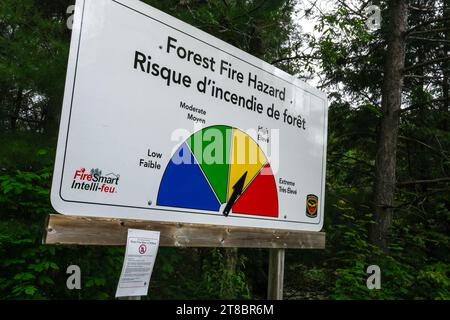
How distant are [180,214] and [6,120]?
4.56m

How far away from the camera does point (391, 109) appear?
7402 mm

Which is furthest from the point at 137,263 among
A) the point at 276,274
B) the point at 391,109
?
the point at 391,109

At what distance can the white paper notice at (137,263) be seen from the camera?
2.30 meters

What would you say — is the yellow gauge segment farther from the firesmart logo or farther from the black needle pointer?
the firesmart logo

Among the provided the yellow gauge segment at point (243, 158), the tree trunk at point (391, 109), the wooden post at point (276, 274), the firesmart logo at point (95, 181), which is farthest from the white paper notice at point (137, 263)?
the tree trunk at point (391, 109)

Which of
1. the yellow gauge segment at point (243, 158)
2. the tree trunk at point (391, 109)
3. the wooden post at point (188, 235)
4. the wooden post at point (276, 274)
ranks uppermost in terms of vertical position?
the tree trunk at point (391, 109)

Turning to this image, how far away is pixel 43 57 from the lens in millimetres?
4730

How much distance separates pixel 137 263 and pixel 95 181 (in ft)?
1.66

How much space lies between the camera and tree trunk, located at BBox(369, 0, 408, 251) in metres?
7.23

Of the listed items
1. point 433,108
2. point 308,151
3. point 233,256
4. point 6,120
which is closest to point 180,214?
point 308,151

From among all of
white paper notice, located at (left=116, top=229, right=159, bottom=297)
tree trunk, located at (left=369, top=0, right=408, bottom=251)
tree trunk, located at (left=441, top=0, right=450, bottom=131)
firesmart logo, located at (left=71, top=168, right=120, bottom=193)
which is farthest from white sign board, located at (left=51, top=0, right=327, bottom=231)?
tree trunk, located at (left=441, top=0, right=450, bottom=131)

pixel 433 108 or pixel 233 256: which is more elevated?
pixel 433 108

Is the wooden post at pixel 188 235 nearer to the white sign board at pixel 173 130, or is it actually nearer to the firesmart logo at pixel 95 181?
the white sign board at pixel 173 130

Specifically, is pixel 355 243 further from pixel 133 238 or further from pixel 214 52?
pixel 133 238
